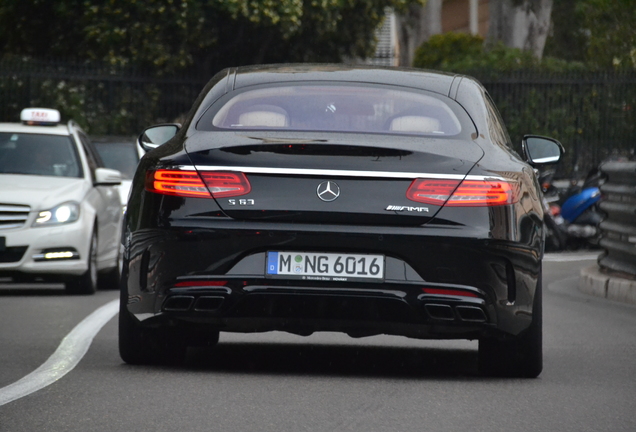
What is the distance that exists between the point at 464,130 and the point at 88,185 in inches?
273

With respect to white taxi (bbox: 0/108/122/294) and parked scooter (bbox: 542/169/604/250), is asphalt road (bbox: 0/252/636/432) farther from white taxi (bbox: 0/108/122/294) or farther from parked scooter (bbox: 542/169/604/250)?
parked scooter (bbox: 542/169/604/250)

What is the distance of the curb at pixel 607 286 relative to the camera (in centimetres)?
1288

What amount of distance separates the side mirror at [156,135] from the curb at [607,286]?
5790mm

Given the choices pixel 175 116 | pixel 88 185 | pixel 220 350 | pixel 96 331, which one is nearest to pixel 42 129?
pixel 88 185

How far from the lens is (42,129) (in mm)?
14180

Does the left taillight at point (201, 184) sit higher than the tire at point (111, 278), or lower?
higher

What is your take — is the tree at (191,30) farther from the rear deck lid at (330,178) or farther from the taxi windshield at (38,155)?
the rear deck lid at (330,178)

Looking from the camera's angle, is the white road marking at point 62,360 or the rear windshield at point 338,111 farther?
the rear windshield at point 338,111

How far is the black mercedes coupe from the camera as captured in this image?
665 cm

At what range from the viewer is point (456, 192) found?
6688 millimetres

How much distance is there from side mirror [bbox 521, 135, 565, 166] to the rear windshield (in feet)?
3.03

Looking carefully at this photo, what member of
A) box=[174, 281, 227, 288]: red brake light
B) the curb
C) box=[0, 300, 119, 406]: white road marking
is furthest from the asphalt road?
the curb

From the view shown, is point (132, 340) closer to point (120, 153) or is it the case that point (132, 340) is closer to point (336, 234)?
point (336, 234)

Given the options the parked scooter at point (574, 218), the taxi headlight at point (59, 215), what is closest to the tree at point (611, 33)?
the parked scooter at point (574, 218)
